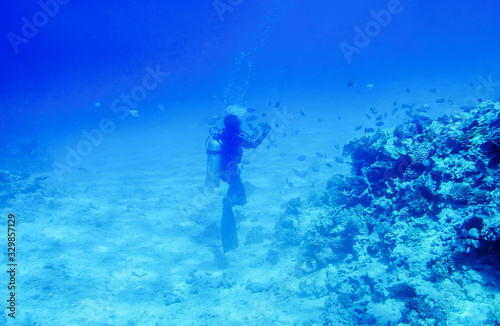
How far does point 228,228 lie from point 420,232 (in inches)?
217

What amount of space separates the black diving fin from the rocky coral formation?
8.62 ft

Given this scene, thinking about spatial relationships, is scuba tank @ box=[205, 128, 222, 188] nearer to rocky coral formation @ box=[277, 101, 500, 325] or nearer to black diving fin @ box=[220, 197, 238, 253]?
black diving fin @ box=[220, 197, 238, 253]

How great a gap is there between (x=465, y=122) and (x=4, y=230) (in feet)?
50.9

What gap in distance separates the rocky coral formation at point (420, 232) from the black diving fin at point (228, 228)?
2.63m

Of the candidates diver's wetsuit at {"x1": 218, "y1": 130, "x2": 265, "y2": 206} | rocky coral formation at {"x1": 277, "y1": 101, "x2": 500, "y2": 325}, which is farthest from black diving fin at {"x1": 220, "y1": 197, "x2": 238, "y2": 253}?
rocky coral formation at {"x1": 277, "y1": 101, "x2": 500, "y2": 325}

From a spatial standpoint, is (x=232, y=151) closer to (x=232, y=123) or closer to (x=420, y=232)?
→ (x=232, y=123)

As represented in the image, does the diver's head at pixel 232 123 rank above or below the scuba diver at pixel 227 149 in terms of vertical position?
above

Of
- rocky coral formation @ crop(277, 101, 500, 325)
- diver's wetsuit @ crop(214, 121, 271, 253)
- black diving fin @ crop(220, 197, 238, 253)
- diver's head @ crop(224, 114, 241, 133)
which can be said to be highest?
diver's head @ crop(224, 114, 241, 133)

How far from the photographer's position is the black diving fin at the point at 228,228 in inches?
325

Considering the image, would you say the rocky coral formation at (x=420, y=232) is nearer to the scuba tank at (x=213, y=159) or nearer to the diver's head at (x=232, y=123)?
the scuba tank at (x=213, y=159)

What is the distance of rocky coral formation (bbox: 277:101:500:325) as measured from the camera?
320cm

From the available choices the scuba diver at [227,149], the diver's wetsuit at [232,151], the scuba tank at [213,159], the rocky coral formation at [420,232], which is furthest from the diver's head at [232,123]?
the rocky coral formation at [420,232]

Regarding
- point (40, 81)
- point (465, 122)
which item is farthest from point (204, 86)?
point (465, 122)

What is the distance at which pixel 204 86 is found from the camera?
170 metres
